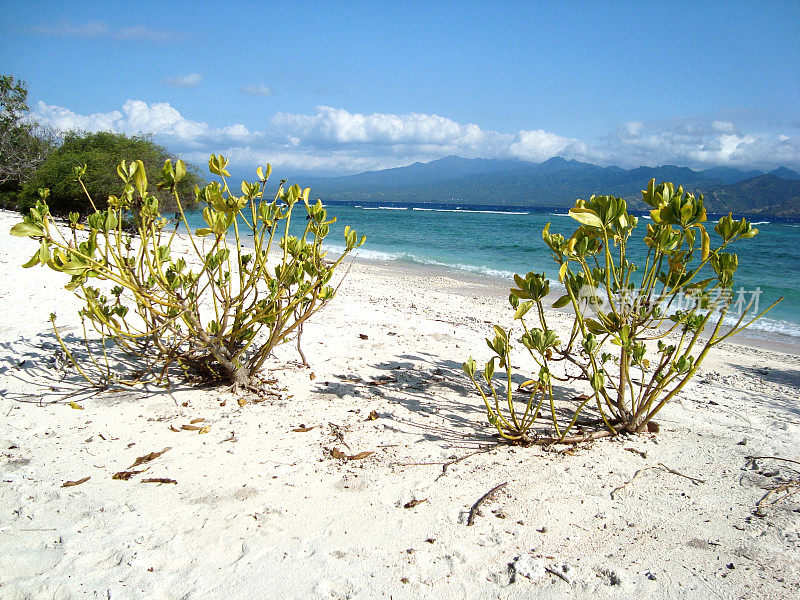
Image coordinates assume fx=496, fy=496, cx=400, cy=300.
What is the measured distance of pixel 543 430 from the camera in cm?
280

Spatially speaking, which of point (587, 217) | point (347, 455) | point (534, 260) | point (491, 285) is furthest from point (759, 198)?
point (347, 455)

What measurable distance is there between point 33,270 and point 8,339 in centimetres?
314

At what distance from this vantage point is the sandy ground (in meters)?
1.69

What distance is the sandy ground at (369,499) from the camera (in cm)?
169

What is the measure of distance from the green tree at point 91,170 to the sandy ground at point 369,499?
13.7 m

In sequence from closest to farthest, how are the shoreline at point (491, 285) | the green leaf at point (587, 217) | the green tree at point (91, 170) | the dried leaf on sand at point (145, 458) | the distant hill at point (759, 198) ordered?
the green leaf at point (587, 217), the dried leaf on sand at point (145, 458), the shoreline at point (491, 285), the green tree at point (91, 170), the distant hill at point (759, 198)

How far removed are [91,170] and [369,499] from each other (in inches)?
726

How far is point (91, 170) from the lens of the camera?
16.6 metres

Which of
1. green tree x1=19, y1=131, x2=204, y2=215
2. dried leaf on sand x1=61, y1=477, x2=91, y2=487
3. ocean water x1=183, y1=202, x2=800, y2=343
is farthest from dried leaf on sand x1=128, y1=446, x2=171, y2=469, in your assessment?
green tree x1=19, y1=131, x2=204, y2=215

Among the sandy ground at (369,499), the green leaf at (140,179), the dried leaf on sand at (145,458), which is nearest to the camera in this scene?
the sandy ground at (369,499)

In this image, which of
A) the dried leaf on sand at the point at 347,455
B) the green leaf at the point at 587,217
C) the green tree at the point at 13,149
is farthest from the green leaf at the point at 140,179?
the green tree at the point at 13,149

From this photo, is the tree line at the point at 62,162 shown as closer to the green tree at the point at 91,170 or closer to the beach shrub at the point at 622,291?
the green tree at the point at 91,170

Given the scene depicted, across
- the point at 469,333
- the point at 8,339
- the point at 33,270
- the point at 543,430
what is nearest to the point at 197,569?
the point at 543,430

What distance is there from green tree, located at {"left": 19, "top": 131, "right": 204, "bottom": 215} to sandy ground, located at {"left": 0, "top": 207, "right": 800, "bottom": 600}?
44.9 feet
